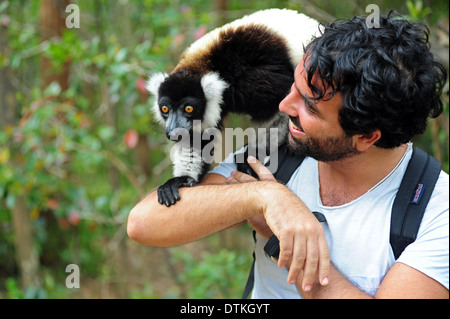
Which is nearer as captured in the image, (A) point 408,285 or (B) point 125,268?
(A) point 408,285

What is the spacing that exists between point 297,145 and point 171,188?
0.58 meters

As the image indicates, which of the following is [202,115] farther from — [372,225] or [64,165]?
[64,165]

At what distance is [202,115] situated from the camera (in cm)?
256

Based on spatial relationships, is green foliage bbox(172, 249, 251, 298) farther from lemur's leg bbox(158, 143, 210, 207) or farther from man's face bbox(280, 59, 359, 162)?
man's face bbox(280, 59, 359, 162)

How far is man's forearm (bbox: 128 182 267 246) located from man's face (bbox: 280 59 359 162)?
0.76 ft

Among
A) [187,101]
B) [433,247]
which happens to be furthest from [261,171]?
[187,101]

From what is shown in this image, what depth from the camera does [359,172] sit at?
1.60 meters

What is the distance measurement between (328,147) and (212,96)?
1.06 meters

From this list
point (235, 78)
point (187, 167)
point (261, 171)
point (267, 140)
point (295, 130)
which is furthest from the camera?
point (235, 78)

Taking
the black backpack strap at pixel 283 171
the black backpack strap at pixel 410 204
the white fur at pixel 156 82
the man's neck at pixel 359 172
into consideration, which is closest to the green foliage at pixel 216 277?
the white fur at pixel 156 82

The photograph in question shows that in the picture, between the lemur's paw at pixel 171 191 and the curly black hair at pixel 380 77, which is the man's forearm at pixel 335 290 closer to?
the curly black hair at pixel 380 77

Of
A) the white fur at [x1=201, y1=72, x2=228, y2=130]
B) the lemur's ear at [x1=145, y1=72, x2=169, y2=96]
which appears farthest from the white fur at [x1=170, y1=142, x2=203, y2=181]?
the lemur's ear at [x1=145, y1=72, x2=169, y2=96]

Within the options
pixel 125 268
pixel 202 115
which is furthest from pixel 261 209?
pixel 125 268

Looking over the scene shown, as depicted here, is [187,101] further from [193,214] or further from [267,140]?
[193,214]
